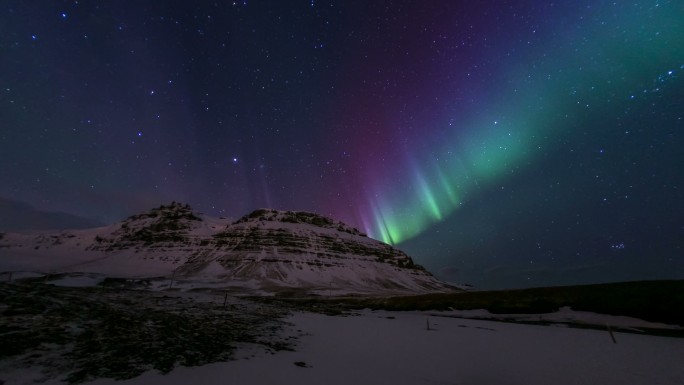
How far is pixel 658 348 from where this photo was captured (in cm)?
1725

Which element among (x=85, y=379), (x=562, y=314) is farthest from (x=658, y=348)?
(x=85, y=379)

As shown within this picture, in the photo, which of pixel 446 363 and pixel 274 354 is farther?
pixel 446 363

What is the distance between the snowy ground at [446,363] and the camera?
8.43 meters

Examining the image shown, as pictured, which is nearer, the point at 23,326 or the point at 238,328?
the point at 23,326

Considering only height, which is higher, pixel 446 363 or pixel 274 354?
pixel 274 354

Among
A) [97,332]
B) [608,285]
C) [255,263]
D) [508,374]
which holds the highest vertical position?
[255,263]

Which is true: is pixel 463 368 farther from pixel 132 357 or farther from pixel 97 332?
pixel 97 332

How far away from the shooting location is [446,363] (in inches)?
475

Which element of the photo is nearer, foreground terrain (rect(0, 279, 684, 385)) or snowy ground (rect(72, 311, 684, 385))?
foreground terrain (rect(0, 279, 684, 385))

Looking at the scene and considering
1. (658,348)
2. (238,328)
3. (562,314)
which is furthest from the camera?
(562,314)

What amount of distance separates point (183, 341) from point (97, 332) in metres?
2.85

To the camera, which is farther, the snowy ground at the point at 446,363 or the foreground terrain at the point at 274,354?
the snowy ground at the point at 446,363

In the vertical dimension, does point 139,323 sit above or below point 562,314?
below

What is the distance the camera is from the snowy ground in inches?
332
